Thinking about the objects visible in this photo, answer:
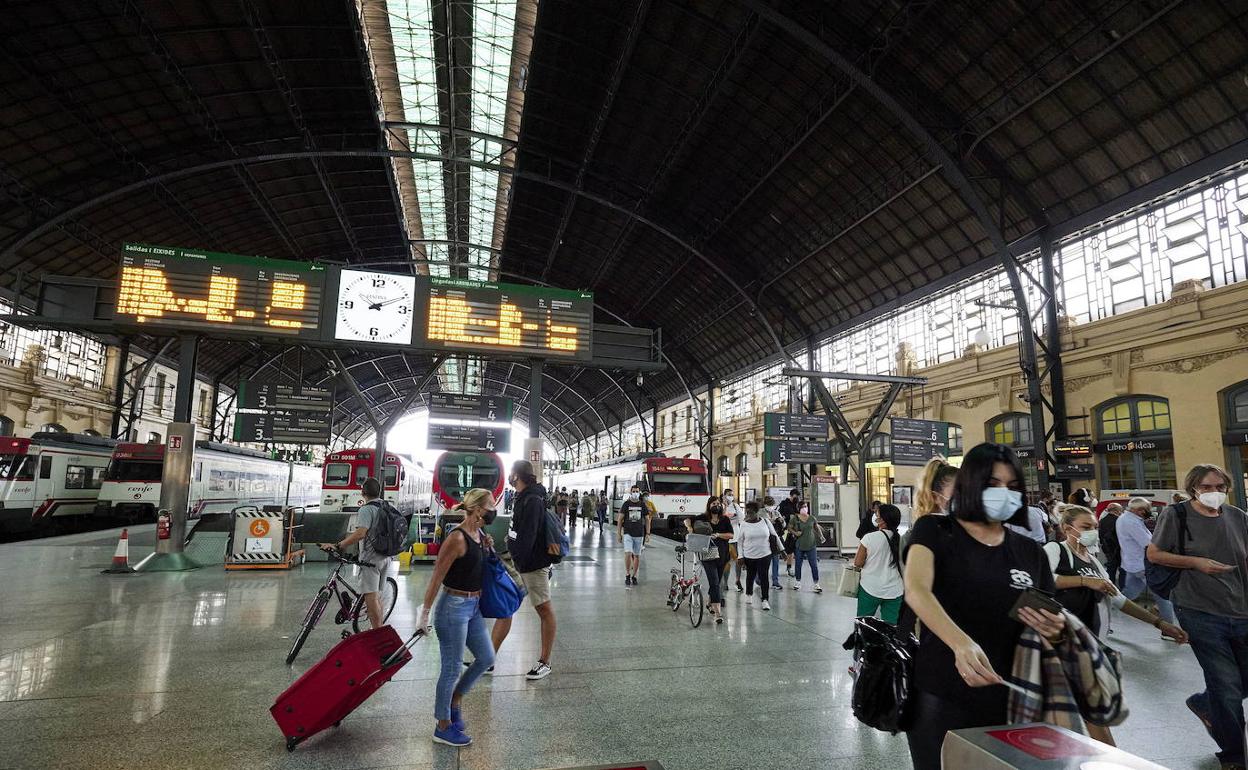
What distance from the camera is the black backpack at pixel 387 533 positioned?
21.8ft

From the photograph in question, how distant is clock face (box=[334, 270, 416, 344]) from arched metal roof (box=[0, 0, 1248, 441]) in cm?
948

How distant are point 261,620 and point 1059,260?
21.8 m

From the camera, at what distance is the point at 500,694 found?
536 cm

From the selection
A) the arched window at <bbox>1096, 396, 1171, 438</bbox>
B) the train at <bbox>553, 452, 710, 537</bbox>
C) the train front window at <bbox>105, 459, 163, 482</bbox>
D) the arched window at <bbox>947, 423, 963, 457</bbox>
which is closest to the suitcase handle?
the arched window at <bbox>1096, 396, 1171, 438</bbox>

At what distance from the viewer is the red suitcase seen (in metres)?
4.12

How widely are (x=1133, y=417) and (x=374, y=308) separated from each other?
62.4 ft

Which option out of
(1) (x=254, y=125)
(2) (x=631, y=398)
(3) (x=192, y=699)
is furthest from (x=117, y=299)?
(2) (x=631, y=398)

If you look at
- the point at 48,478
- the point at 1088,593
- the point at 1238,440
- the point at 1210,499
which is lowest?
the point at 1088,593

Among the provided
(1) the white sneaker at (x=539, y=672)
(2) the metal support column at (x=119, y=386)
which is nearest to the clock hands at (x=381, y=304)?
(1) the white sneaker at (x=539, y=672)

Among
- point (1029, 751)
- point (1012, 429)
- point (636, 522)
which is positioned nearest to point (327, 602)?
point (636, 522)

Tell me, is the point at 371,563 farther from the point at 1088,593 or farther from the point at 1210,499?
the point at 1210,499

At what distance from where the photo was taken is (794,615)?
9.29 meters

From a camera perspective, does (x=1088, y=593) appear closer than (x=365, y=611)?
Yes

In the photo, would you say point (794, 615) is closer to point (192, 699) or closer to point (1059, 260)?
point (192, 699)
